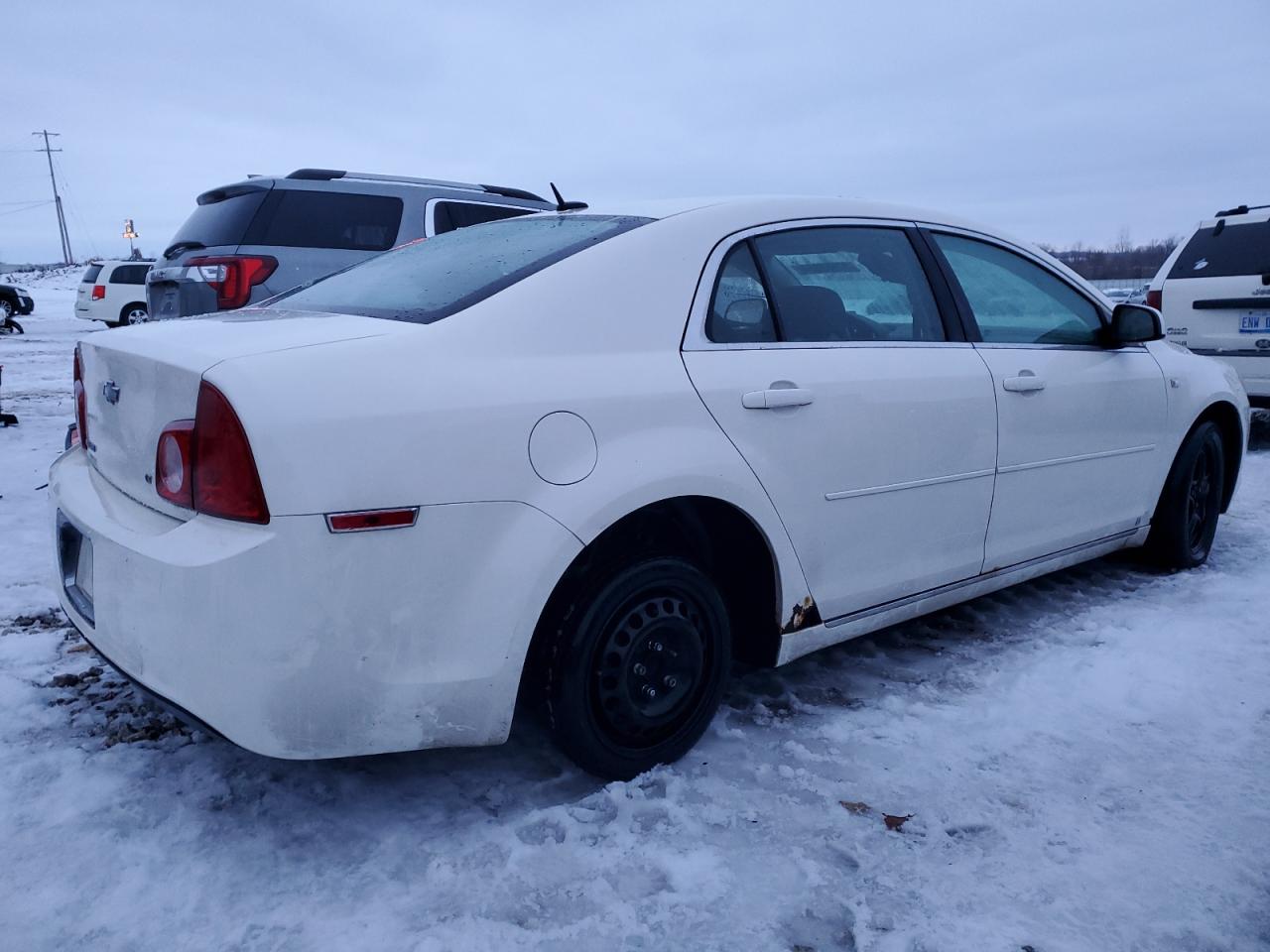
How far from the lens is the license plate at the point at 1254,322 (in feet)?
24.2

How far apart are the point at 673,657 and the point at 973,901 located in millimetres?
934

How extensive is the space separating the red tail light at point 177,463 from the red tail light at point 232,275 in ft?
15.2

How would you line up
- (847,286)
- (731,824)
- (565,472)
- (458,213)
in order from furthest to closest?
(458,213) < (847,286) < (731,824) < (565,472)

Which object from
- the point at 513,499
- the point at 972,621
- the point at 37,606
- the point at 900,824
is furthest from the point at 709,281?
the point at 37,606

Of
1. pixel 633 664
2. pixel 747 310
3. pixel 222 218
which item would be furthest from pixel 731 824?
pixel 222 218

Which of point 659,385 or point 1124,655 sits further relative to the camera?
point 1124,655

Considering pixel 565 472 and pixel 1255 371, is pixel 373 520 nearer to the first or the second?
pixel 565 472

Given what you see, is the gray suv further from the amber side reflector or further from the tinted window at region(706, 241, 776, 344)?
the amber side reflector

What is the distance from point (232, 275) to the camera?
21.4 feet

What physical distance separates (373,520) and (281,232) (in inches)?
215

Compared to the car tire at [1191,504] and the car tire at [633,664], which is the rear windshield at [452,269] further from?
the car tire at [1191,504]

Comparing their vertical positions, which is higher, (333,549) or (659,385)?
Answer: (659,385)

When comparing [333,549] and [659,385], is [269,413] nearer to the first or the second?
[333,549]

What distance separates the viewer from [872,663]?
3.54m
